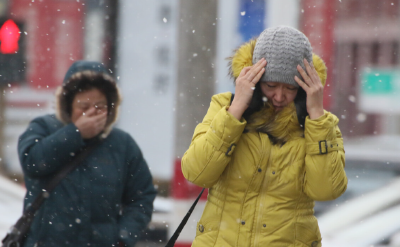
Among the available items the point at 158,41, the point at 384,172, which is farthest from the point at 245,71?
the point at 158,41

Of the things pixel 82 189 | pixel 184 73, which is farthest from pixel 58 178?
pixel 184 73

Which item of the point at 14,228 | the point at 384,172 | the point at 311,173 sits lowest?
the point at 384,172

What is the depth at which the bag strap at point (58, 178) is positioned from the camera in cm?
258

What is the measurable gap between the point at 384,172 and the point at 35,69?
8.01 m

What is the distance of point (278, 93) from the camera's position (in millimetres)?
2115

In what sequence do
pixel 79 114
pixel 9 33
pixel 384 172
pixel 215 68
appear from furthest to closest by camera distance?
1. pixel 384 172
2. pixel 215 68
3. pixel 9 33
4. pixel 79 114

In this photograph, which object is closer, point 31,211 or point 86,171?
point 31,211

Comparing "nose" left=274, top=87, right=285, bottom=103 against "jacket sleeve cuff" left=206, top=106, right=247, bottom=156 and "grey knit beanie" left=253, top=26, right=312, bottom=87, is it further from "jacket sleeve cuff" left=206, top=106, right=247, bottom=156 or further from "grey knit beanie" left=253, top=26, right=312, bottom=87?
"jacket sleeve cuff" left=206, top=106, right=247, bottom=156

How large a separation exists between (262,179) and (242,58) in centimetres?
53

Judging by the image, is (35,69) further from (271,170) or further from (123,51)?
(271,170)

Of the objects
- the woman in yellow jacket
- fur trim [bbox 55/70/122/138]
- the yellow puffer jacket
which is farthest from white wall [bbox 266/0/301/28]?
the yellow puffer jacket

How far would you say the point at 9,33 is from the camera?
4.21 meters

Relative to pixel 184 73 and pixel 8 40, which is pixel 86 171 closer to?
pixel 8 40

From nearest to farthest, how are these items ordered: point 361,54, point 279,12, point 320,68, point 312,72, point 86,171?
point 312,72, point 320,68, point 86,171, point 279,12, point 361,54
